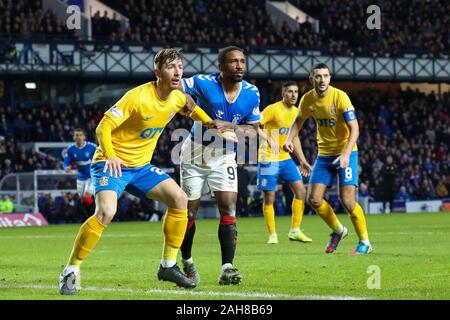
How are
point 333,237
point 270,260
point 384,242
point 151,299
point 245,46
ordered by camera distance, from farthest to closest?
1. point 245,46
2. point 384,242
3. point 333,237
4. point 270,260
5. point 151,299

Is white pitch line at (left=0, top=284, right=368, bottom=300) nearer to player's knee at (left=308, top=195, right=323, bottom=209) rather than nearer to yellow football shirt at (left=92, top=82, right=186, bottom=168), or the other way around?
yellow football shirt at (left=92, top=82, right=186, bottom=168)

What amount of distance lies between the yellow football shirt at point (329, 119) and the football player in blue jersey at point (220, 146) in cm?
334

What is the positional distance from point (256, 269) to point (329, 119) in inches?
138

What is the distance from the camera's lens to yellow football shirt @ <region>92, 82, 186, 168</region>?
29.6 ft

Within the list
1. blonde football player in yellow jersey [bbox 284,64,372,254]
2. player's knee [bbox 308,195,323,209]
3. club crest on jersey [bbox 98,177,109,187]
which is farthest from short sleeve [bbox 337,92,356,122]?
club crest on jersey [bbox 98,177,109,187]

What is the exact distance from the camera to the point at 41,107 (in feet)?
129

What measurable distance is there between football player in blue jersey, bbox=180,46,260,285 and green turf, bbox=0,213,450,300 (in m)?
0.66

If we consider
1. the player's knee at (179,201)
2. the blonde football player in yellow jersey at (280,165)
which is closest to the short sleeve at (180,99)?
the player's knee at (179,201)

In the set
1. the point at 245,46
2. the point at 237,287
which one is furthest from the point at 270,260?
the point at 245,46

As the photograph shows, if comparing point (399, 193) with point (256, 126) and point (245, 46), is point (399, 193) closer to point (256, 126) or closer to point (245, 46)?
point (245, 46)

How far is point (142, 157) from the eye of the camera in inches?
363

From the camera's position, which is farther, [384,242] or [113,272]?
[384,242]

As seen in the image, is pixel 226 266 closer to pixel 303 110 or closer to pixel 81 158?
pixel 303 110

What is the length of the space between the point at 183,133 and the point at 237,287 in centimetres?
2608
